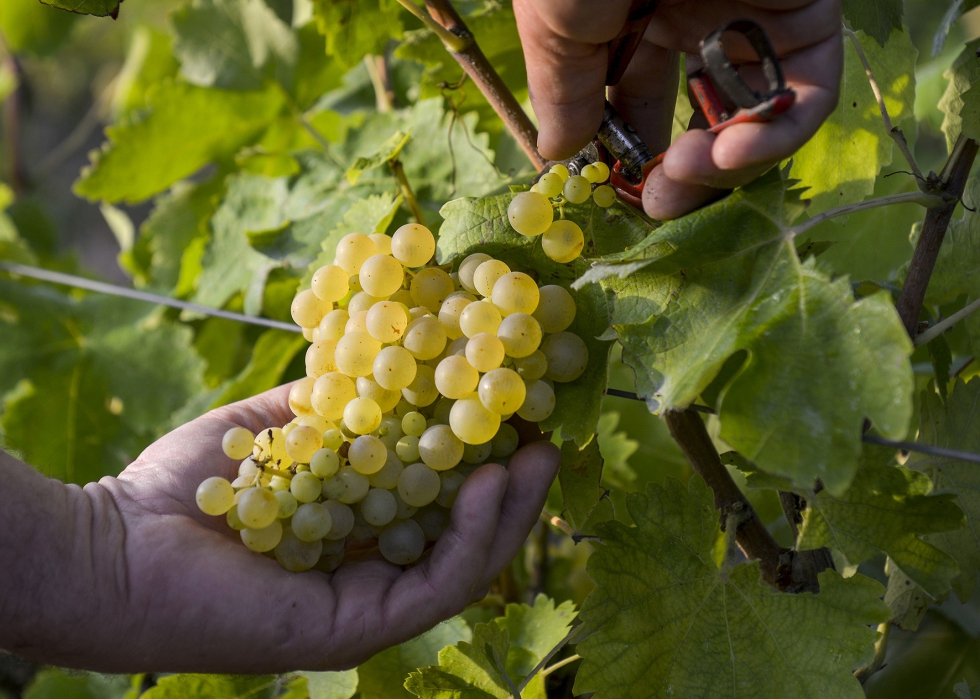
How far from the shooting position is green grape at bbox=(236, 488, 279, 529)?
62 cm

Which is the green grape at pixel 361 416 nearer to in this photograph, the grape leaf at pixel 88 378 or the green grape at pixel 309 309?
the green grape at pixel 309 309

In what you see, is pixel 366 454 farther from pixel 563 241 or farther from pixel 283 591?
pixel 563 241

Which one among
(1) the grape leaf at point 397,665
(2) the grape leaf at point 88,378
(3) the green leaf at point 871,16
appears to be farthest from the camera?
(2) the grape leaf at point 88,378

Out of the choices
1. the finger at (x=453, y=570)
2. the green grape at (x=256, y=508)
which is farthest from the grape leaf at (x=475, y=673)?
the green grape at (x=256, y=508)

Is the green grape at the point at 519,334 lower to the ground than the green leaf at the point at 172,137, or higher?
lower

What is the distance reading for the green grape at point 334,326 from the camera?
2.43ft

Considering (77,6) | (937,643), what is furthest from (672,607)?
(77,6)

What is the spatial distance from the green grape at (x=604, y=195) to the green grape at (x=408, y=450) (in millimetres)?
274

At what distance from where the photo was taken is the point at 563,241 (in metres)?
0.69

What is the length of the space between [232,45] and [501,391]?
1041 millimetres

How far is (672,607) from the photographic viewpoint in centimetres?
70

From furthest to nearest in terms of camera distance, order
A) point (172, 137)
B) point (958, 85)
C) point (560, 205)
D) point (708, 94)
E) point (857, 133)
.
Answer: point (172, 137), point (857, 133), point (958, 85), point (560, 205), point (708, 94)

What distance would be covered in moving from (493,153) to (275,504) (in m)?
0.64

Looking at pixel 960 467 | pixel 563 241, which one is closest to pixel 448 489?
pixel 563 241
